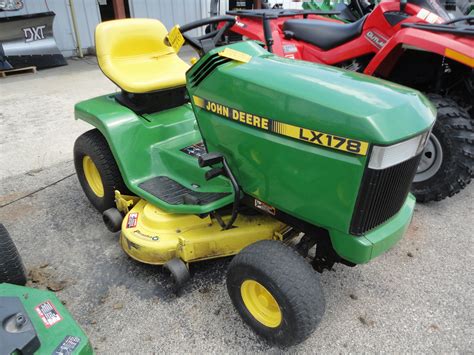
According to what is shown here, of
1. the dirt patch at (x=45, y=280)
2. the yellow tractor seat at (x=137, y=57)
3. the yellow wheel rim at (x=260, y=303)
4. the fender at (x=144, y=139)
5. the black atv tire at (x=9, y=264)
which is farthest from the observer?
the yellow tractor seat at (x=137, y=57)

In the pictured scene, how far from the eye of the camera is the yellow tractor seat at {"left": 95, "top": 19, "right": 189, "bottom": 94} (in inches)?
97.0

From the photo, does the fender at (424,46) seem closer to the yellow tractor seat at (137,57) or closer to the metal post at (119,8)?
the yellow tractor seat at (137,57)

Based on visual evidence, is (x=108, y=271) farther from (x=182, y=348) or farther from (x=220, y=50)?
(x=220, y=50)

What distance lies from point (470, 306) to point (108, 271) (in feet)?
6.36

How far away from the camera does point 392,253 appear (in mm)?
2383

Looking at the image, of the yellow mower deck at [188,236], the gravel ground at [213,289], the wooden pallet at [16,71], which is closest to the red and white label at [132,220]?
the yellow mower deck at [188,236]

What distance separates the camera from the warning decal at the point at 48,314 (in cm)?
150

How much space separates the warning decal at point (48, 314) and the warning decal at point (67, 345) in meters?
0.11

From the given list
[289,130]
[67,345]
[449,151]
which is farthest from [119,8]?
[67,345]

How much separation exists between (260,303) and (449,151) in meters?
1.81

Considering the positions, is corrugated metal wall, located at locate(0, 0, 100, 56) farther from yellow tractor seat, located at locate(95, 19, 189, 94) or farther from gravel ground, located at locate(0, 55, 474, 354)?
yellow tractor seat, located at locate(95, 19, 189, 94)

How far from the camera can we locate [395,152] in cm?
141

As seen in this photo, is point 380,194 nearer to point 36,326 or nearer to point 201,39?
point 201,39

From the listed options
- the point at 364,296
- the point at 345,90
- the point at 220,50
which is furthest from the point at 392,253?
the point at 220,50
